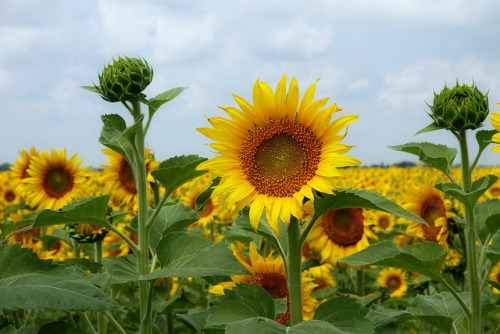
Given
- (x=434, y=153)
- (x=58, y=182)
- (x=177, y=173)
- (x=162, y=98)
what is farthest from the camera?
(x=58, y=182)

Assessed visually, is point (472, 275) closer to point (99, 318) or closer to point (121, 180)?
point (99, 318)

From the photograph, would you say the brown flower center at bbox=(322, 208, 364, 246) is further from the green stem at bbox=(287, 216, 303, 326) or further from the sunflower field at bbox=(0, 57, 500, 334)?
the green stem at bbox=(287, 216, 303, 326)

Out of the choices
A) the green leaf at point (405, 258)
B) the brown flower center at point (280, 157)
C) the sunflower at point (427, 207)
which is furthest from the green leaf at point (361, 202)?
the sunflower at point (427, 207)

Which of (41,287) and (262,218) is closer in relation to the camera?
(41,287)

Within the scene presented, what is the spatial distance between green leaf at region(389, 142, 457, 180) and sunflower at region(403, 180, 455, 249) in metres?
1.29

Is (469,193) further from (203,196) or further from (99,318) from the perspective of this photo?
(99,318)

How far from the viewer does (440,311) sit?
7.77ft

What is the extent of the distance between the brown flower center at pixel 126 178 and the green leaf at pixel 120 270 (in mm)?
2327

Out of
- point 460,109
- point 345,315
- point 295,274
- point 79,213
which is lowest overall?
point 345,315

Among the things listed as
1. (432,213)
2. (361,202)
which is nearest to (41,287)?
(361,202)

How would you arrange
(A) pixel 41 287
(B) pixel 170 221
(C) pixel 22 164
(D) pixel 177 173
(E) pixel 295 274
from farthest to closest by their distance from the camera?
(C) pixel 22 164 < (B) pixel 170 221 < (D) pixel 177 173 < (E) pixel 295 274 < (A) pixel 41 287

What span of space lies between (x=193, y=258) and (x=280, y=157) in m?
0.54

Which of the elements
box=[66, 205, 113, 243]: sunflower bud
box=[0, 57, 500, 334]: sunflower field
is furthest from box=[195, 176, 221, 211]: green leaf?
box=[66, 205, 113, 243]: sunflower bud

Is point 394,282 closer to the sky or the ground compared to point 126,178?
closer to the ground
